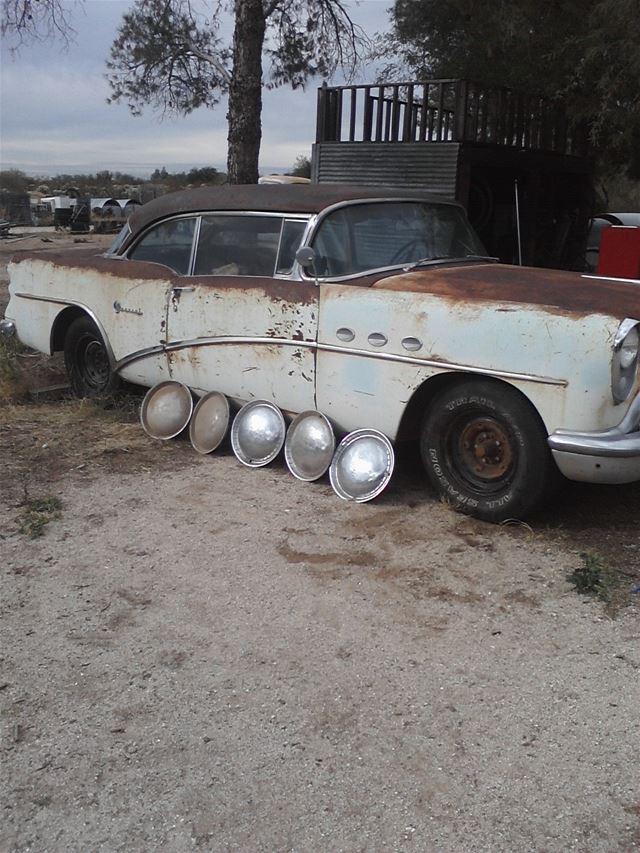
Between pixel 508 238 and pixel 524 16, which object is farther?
pixel 508 238

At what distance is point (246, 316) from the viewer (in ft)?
16.9

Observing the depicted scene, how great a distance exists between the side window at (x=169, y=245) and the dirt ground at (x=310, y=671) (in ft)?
5.40

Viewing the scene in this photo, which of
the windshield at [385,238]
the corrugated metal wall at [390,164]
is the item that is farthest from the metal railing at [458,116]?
the windshield at [385,238]

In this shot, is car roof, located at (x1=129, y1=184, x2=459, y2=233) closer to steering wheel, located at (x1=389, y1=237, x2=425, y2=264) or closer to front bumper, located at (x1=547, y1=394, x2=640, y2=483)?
steering wheel, located at (x1=389, y1=237, x2=425, y2=264)

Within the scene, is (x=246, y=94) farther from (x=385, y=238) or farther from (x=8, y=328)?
(x=385, y=238)

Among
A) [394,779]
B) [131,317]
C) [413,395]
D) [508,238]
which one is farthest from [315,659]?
[508,238]

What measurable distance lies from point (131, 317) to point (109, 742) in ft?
12.2

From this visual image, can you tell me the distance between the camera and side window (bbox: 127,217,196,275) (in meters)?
5.73

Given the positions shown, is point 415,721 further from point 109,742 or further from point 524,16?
point 524,16

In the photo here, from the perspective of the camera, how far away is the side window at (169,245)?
573 cm

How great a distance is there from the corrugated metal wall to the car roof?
403 cm

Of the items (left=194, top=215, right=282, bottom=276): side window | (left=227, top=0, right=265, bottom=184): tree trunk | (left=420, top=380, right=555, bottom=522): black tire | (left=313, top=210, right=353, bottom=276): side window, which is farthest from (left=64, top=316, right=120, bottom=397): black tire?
(left=227, top=0, right=265, bottom=184): tree trunk

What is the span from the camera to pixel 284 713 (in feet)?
9.39

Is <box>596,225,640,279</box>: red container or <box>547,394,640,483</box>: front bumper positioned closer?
<box>547,394,640,483</box>: front bumper
